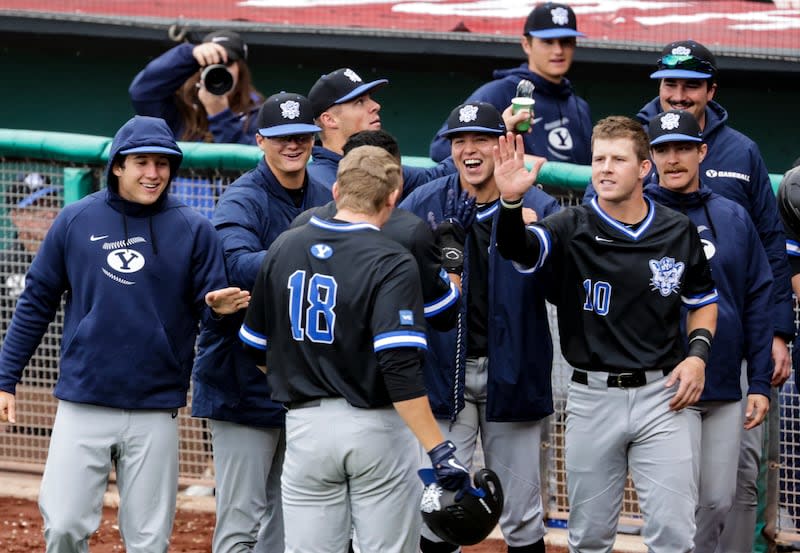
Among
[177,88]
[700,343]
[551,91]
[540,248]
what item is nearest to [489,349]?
[540,248]

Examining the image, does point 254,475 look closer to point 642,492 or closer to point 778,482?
point 642,492

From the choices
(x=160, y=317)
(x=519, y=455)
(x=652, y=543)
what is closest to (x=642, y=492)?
(x=652, y=543)

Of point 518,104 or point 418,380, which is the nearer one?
point 418,380

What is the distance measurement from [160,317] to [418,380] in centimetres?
113

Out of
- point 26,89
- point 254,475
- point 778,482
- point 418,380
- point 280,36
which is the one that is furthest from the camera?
point 26,89

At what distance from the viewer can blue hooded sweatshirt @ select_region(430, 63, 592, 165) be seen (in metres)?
6.88

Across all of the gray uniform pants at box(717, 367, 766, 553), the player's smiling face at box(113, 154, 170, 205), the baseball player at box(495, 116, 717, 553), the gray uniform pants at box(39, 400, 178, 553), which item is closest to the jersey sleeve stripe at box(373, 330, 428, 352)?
the baseball player at box(495, 116, 717, 553)

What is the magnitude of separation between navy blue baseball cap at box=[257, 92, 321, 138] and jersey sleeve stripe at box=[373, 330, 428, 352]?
1.27 meters

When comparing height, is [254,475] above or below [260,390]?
below

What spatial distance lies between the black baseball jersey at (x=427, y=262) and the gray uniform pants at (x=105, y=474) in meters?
0.95

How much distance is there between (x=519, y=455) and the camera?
18.7 ft

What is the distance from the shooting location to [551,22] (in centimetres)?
702

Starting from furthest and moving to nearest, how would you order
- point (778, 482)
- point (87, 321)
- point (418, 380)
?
1. point (778, 482)
2. point (87, 321)
3. point (418, 380)

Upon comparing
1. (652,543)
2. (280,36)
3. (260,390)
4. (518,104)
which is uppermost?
(280,36)
